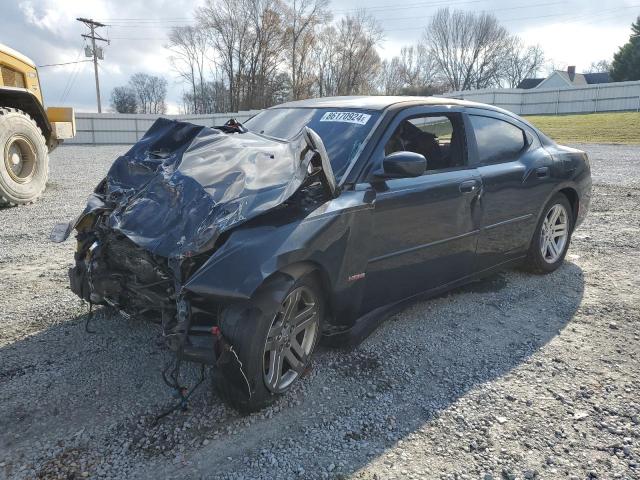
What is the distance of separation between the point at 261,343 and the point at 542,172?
3.29m

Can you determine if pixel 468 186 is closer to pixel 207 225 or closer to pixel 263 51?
pixel 207 225

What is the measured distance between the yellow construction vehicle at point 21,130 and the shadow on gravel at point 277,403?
5.30 meters

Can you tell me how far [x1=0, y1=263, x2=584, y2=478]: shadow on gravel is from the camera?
2.41 metres

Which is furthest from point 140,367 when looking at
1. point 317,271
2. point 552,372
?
point 552,372

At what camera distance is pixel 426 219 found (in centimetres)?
351

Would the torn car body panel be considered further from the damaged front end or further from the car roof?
the car roof

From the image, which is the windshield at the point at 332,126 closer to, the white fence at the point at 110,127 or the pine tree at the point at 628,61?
the white fence at the point at 110,127

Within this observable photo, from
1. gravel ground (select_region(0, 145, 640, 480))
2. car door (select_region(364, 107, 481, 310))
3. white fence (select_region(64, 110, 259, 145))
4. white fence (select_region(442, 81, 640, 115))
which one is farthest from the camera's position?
white fence (select_region(442, 81, 640, 115))

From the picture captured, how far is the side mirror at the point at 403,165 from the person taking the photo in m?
3.10

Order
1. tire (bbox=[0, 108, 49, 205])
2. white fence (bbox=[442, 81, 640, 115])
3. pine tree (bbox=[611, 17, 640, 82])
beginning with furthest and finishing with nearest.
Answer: pine tree (bbox=[611, 17, 640, 82]) < white fence (bbox=[442, 81, 640, 115]) < tire (bbox=[0, 108, 49, 205])

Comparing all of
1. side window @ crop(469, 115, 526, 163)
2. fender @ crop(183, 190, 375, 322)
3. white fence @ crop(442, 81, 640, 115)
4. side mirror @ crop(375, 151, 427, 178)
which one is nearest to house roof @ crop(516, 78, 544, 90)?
white fence @ crop(442, 81, 640, 115)

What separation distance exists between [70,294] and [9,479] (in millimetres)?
2255

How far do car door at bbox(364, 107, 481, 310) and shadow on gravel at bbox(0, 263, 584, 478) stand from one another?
1.37 feet

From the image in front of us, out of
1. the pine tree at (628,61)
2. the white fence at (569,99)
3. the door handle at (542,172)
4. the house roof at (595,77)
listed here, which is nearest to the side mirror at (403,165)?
the door handle at (542,172)
